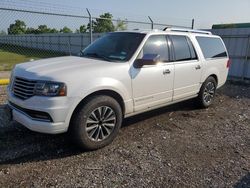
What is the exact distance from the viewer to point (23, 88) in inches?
152

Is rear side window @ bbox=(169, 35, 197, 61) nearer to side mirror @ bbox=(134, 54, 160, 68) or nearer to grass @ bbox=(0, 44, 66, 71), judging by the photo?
side mirror @ bbox=(134, 54, 160, 68)

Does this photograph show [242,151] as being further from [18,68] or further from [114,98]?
[18,68]

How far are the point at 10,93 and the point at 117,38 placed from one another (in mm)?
2176

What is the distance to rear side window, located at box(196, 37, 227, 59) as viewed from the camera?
20.6 feet

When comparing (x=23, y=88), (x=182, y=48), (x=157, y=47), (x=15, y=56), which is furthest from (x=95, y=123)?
(x=15, y=56)

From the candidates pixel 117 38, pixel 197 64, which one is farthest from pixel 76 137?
pixel 197 64

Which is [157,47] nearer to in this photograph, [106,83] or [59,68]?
[106,83]

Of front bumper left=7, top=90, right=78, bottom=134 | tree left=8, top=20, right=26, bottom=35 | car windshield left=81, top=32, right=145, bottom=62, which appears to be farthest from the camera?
tree left=8, top=20, right=26, bottom=35

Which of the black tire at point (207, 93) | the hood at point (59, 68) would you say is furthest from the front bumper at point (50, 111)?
the black tire at point (207, 93)

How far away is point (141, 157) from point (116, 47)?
2052 mm

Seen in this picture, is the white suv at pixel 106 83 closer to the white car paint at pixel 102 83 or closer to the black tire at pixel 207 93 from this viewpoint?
the white car paint at pixel 102 83

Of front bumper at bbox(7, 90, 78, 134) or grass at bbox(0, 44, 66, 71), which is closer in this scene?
front bumper at bbox(7, 90, 78, 134)

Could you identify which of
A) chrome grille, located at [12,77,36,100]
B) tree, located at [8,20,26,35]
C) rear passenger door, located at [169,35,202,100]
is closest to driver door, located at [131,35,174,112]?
rear passenger door, located at [169,35,202,100]

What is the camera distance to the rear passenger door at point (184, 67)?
17.7 ft
